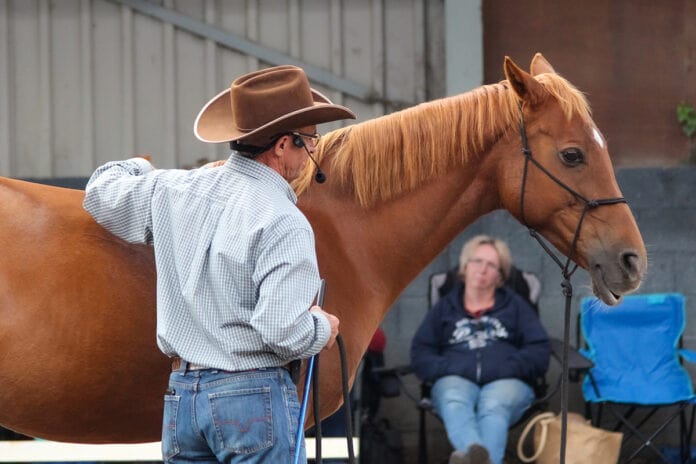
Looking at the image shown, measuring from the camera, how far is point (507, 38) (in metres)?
6.49

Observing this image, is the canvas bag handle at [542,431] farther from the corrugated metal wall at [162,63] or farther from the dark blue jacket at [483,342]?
the corrugated metal wall at [162,63]

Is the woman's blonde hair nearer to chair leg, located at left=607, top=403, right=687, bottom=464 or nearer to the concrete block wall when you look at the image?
the concrete block wall

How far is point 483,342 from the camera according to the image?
5.74 m

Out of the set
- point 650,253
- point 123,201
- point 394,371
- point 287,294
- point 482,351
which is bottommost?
point 394,371

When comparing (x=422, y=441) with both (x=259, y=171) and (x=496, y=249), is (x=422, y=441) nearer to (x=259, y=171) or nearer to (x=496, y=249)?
(x=496, y=249)

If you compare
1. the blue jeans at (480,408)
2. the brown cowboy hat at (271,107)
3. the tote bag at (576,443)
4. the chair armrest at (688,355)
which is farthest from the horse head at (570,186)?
the chair armrest at (688,355)

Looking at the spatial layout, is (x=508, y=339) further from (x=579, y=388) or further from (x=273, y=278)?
(x=273, y=278)

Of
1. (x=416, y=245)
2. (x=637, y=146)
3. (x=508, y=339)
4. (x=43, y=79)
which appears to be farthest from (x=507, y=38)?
(x=416, y=245)

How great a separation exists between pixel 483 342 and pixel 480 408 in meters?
0.36

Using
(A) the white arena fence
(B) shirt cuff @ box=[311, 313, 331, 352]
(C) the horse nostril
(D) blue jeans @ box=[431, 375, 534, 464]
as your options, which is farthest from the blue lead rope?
(D) blue jeans @ box=[431, 375, 534, 464]

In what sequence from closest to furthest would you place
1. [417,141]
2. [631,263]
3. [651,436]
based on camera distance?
[631,263] → [417,141] → [651,436]

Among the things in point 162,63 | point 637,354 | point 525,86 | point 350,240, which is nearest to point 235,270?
point 350,240

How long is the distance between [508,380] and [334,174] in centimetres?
246

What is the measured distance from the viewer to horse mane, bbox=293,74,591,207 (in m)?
3.53
